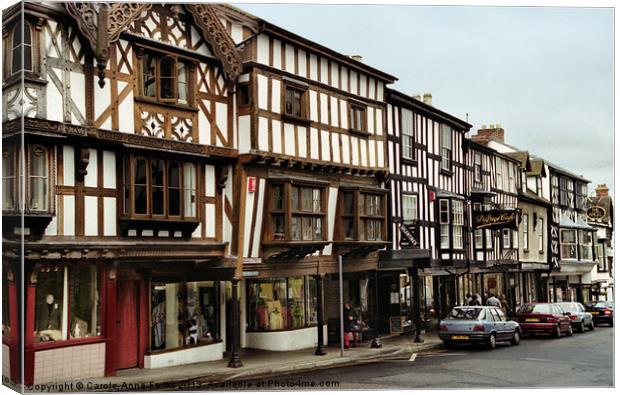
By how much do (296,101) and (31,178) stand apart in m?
7.40

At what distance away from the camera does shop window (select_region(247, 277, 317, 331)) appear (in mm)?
21359

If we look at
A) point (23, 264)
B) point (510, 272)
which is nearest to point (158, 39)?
point (23, 264)

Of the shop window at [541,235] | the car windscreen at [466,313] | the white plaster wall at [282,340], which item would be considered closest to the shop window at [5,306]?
the white plaster wall at [282,340]

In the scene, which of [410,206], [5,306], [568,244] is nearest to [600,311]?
[568,244]

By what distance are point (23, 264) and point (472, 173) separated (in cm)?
1489

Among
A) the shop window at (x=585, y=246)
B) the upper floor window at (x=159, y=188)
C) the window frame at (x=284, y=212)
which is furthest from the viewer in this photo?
the shop window at (x=585, y=246)

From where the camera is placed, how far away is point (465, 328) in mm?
23406

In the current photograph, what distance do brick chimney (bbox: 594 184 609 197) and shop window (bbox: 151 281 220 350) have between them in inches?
361

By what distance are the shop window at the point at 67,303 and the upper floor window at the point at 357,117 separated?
336 inches

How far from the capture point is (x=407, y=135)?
24828 millimetres

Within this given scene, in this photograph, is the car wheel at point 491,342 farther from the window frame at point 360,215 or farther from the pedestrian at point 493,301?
the window frame at point 360,215

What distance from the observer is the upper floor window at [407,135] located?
24.5 m

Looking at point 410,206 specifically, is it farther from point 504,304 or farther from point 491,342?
point 504,304

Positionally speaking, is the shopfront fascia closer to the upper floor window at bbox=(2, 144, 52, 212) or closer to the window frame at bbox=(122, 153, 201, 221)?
the window frame at bbox=(122, 153, 201, 221)
